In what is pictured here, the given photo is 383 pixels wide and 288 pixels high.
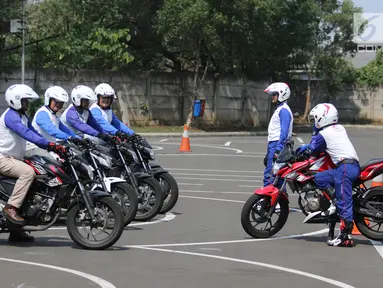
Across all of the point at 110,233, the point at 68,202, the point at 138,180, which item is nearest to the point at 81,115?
the point at 138,180

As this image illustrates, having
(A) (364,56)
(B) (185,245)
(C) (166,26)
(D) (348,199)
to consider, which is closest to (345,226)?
(D) (348,199)

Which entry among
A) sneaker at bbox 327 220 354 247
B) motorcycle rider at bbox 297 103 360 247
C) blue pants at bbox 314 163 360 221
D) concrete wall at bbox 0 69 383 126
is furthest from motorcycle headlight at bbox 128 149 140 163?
concrete wall at bbox 0 69 383 126

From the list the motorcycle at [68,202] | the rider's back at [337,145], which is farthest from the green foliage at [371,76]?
the motorcycle at [68,202]

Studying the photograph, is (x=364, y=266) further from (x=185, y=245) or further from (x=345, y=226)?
(x=185, y=245)

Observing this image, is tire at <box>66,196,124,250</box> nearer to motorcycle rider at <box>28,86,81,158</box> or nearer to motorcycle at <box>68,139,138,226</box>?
motorcycle at <box>68,139,138,226</box>

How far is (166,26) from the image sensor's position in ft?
111

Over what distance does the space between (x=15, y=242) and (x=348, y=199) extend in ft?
13.3

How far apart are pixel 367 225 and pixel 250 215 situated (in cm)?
146

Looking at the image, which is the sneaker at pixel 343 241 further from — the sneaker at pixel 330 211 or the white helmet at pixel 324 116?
the white helmet at pixel 324 116

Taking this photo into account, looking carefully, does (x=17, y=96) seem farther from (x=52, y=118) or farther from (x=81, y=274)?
(x=81, y=274)

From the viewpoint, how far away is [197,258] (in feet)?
30.4

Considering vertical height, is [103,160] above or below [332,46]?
below

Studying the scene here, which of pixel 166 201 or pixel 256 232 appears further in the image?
pixel 166 201

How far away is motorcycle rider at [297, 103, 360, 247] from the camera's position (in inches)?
400
